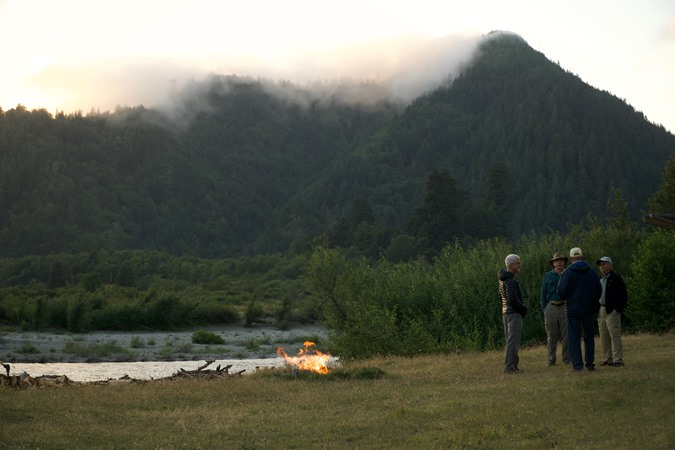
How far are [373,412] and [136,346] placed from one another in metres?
47.6

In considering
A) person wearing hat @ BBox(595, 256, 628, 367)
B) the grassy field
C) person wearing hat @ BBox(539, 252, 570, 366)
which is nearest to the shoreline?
the grassy field

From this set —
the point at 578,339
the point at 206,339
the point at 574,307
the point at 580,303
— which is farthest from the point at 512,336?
the point at 206,339

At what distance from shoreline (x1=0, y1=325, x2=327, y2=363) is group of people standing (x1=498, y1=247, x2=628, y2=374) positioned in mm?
37598

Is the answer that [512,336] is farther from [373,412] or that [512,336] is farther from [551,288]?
[373,412]

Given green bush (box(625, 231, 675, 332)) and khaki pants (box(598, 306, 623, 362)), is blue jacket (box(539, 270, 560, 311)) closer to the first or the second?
khaki pants (box(598, 306, 623, 362))

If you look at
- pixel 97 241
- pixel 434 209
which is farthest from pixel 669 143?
pixel 97 241

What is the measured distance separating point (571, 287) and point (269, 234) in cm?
16079

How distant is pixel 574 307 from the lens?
733 inches

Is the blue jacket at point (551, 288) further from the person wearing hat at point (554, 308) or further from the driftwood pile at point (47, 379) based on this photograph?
the driftwood pile at point (47, 379)

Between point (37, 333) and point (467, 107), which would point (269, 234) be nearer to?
point (467, 107)

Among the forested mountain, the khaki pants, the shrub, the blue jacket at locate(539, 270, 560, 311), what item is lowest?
the shrub

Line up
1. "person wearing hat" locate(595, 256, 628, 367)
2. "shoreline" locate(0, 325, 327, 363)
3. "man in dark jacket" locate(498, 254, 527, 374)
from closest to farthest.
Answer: "man in dark jacket" locate(498, 254, 527, 374)
"person wearing hat" locate(595, 256, 628, 367)
"shoreline" locate(0, 325, 327, 363)

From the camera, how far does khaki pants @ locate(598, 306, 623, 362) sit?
19562 millimetres

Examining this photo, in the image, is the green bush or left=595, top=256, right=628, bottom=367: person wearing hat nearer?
left=595, top=256, right=628, bottom=367: person wearing hat
